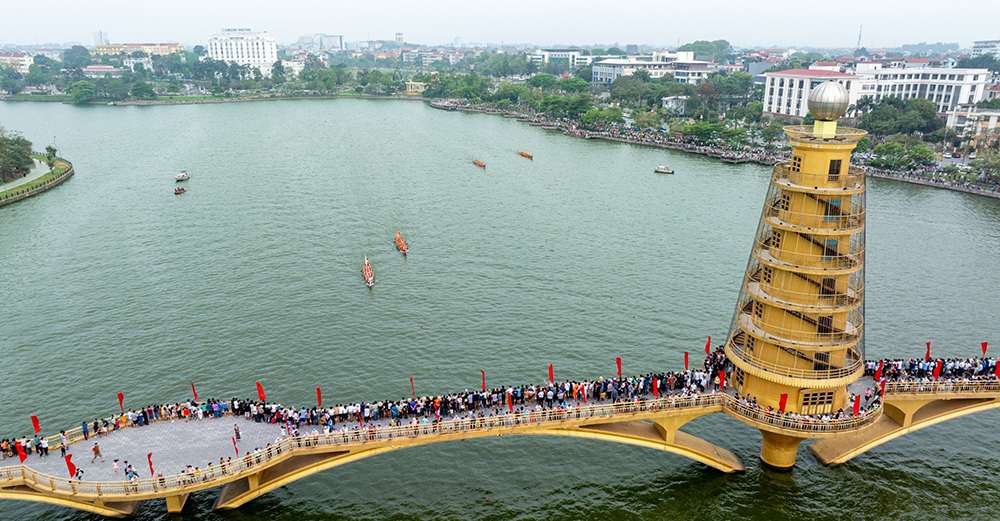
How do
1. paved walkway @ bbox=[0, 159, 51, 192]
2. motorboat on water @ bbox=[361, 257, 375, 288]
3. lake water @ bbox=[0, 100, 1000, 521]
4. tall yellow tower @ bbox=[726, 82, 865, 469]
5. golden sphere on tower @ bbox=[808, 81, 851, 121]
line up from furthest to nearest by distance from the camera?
paved walkway @ bbox=[0, 159, 51, 192], motorboat on water @ bbox=[361, 257, 375, 288], lake water @ bbox=[0, 100, 1000, 521], tall yellow tower @ bbox=[726, 82, 865, 469], golden sphere on tower @ bbox=[808, 81, 851, 121]

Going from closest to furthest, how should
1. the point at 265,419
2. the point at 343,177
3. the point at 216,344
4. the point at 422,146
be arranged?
the point at 265,419 → the point at 216,344 → the point at 343,177 → the point at 422,146

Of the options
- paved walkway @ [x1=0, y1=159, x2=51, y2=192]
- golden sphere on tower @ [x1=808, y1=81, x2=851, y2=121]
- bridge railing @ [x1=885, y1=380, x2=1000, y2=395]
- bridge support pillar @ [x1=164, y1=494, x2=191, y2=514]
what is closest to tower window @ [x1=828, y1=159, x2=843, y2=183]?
golden sphere on tower @ [x1=808, y1=81, x2=851, y2=121]

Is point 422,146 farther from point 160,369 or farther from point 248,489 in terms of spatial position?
point 248,489

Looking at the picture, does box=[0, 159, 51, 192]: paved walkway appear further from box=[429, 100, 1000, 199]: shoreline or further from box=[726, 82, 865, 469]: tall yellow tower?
box=[726, 82, 865, 469]: tall yellow tower

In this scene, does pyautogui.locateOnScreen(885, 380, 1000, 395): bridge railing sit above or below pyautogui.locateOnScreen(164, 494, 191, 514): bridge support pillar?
above

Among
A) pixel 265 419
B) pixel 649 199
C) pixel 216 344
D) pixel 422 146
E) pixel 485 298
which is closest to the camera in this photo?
pixel 265 419

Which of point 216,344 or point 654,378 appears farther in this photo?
point 216,344

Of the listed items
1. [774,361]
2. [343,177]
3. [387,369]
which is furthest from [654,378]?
[343,177]
